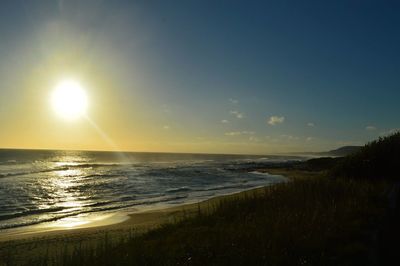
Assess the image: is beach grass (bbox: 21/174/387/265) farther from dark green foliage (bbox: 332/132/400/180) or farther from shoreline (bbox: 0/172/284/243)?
dark green foliage (bbox: 332/132/400/180)

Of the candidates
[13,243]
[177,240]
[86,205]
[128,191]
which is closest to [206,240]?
[177,240]

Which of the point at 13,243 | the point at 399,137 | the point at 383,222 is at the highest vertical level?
the point at 399,137

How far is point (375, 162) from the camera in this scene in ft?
58.3

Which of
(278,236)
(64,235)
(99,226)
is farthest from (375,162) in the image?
(64,235)

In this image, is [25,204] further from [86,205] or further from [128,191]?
[128,191]

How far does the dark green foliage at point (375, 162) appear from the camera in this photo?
1708 centimetres

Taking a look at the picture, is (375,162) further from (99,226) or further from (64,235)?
(64,235)

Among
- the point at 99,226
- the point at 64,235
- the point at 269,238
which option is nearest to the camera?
the point at 269,238

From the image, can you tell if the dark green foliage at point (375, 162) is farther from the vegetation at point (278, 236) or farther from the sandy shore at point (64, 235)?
the sandy shore at point (64, 235)

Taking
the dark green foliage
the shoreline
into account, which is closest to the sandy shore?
the shoreline

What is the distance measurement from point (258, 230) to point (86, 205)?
20.4 m

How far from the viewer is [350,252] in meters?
6.59

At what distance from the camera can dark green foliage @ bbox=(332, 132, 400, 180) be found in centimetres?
1708

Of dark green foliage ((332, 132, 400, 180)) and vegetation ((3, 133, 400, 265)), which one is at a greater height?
dark green foliage ((332, 132, 400, 180))
